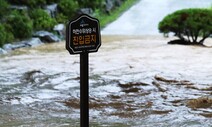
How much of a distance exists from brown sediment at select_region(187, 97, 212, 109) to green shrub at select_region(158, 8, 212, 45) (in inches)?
320

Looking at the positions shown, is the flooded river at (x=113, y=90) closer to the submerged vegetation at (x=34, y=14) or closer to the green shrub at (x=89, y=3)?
the submerged vegetation at (x=34, y=14)

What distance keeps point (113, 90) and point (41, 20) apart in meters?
11.0

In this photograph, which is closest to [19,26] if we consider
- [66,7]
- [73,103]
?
[66,7]

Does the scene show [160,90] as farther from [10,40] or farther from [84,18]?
[10,40]

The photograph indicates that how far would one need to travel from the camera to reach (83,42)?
142 inches

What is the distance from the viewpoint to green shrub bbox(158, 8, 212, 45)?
14875 mm

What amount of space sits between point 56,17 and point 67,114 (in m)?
14.2

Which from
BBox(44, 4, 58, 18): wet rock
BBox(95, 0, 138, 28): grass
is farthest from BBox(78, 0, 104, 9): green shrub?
BBox(44, 4, 58, 18): wet rock

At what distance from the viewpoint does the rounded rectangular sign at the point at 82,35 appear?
11.7 ft

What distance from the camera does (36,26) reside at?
18.2 meters

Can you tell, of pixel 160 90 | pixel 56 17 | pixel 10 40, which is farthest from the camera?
pixel 56 17

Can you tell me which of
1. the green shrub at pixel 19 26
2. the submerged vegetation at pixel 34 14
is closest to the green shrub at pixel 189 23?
the submerged vegetation at pixel 34 14

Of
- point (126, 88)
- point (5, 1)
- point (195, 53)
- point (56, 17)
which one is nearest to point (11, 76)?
point (126, 88)

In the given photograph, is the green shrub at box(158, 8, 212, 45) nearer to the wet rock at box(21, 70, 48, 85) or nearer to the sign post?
the wet rock at box(21, 70, 48, 85)
